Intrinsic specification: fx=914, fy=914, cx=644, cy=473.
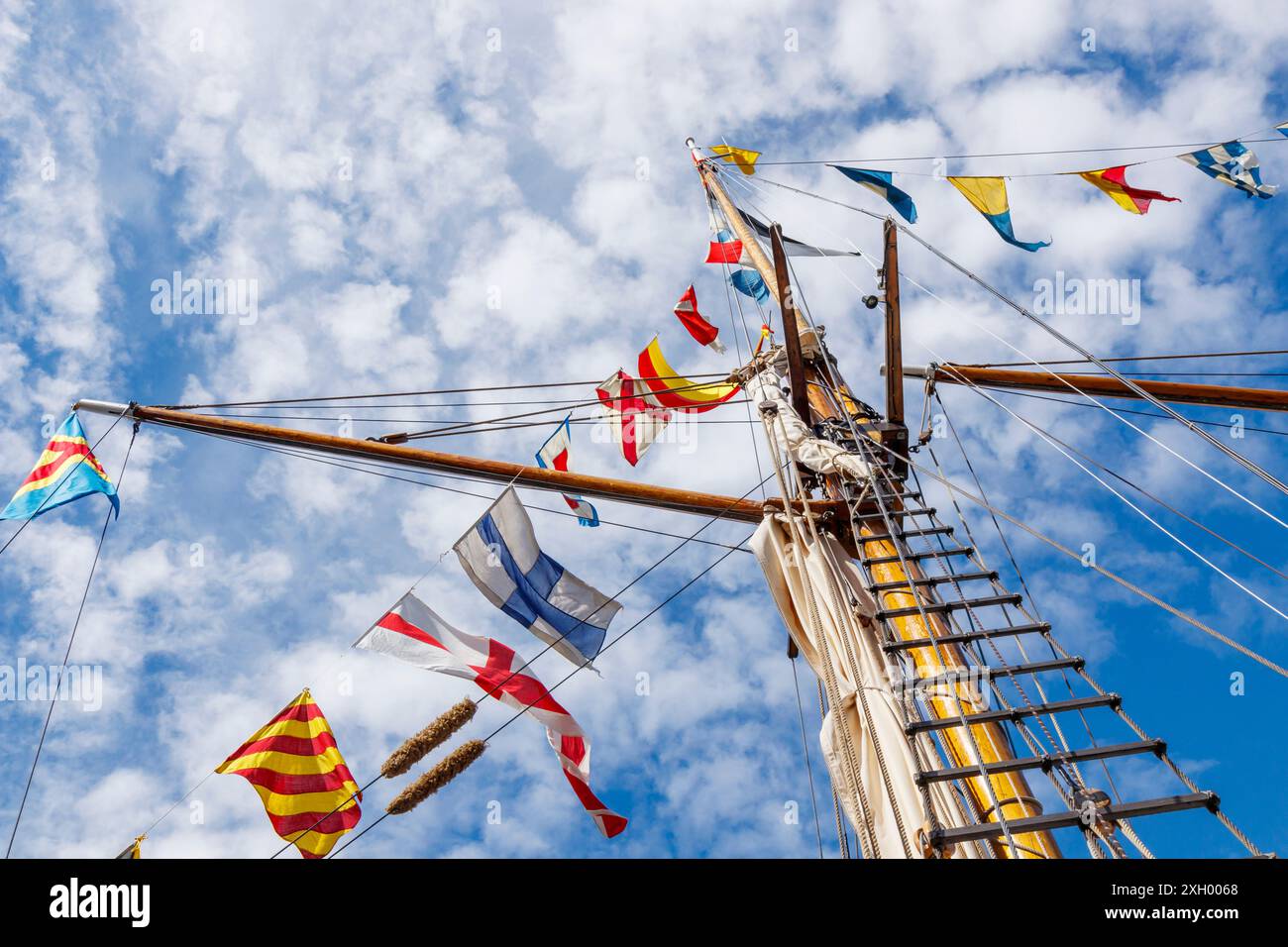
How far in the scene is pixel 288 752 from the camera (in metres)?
7.85

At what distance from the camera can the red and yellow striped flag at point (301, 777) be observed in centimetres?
754

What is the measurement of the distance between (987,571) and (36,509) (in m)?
8.98

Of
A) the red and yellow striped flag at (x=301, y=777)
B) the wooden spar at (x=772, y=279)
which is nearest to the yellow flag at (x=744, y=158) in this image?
the wooden spar at (x=772, y=279)

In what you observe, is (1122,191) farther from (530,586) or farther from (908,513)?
(530,586)

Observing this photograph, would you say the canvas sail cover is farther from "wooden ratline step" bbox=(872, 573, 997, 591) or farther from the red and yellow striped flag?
the red and yellow striped flag

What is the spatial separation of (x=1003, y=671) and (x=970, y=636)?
0.46 meters

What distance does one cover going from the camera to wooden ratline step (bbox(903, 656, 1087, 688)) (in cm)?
661

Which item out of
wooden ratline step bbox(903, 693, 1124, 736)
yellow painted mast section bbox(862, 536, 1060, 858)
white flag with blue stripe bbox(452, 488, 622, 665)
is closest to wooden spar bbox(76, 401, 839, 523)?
white flag with blue stripe bbox(452, 488, 622, 665)

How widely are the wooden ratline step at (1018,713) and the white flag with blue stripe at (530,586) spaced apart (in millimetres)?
3484

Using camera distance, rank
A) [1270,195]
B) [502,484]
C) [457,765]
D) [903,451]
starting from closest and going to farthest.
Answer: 1. [457,765]
2. [502,484]
3. [1270,195]
4. [903,451]

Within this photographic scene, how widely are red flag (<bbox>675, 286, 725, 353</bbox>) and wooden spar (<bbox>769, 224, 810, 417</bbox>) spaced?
3507 mm

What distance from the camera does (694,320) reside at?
14391mm
